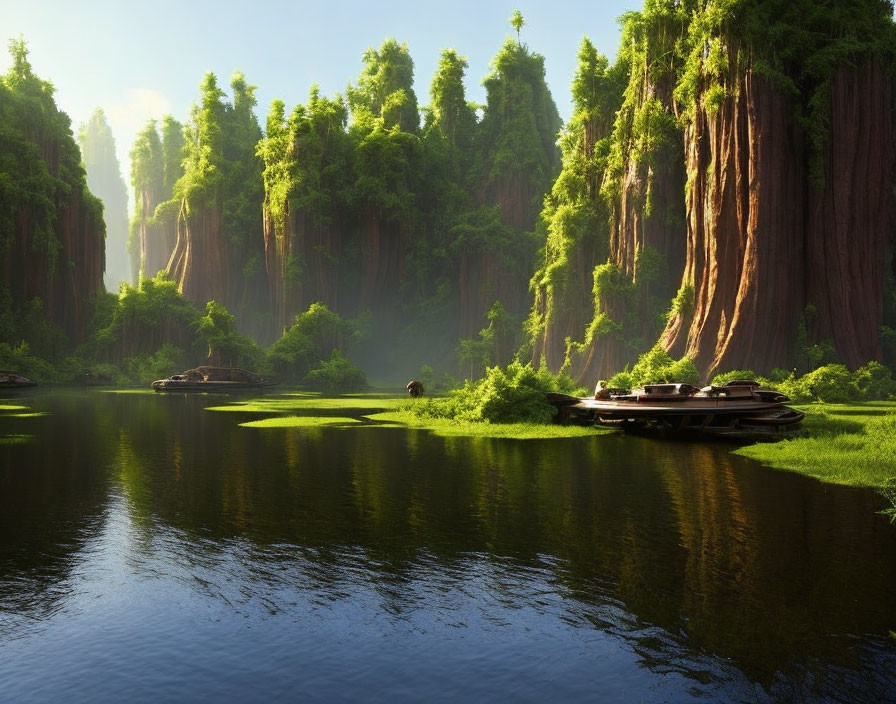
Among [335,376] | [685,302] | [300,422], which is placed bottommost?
[300,422]

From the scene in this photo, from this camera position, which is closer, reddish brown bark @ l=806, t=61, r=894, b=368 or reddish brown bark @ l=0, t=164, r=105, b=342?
reddish brown bark @ l=806, t=61, r=894, b=368

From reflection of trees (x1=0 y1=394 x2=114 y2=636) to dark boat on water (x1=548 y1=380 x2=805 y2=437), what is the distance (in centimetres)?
1674

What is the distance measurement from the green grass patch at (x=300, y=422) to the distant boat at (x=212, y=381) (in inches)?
1095

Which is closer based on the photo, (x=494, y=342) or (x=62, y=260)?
(x=62, y=260)

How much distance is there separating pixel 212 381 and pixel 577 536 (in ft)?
175

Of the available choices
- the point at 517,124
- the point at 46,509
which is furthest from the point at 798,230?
the point at 517,124

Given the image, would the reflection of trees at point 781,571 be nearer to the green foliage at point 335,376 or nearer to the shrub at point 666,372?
the shrub at point 666,372

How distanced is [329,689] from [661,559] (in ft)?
18.3

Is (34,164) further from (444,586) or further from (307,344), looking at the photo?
(444,586)

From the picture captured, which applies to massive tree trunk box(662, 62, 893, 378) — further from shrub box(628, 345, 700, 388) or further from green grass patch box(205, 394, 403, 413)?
green grass patch box(205, 394, 403, 413)

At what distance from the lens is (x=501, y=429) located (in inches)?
1099

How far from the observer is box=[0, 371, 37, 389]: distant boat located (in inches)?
2218

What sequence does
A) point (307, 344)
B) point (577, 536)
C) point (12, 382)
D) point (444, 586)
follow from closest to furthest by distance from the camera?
point (444, 586), point (577, 536), point (12, 382), point (307, 344)

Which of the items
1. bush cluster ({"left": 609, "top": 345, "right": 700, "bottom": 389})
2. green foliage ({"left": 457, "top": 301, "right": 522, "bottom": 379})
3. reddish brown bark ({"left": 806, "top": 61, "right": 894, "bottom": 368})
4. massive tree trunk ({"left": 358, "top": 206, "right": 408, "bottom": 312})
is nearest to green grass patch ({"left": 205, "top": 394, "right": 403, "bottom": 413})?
bush cluster ({"left": 609, "top": 345, "right": 700, "bottom": 389})
